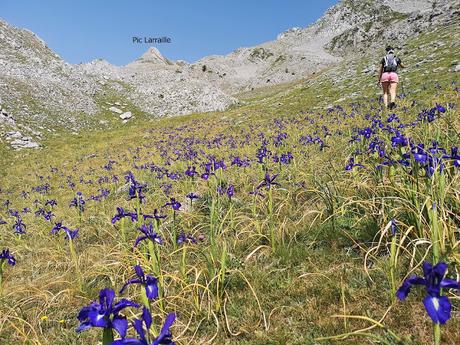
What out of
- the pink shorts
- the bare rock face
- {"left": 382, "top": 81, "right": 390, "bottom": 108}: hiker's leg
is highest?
the bare rock face

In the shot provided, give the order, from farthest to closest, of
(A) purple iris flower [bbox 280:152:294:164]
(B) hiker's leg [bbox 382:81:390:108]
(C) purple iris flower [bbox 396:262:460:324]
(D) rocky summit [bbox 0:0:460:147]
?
(D) rocky summit [bbox 0:0:460:147], (B) hiker's leg [bbox 382:81:390:108], (A) purple iris flower [bbox 280:152:294:164], (C) purple iris flower [bbox 396:262:460:324]

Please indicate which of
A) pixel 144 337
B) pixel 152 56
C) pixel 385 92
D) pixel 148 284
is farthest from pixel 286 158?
pixel 152 56

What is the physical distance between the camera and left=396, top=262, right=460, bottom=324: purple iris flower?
144 centimetres

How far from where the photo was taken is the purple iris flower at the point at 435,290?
1439 millimetres

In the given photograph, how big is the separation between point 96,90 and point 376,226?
152 feet

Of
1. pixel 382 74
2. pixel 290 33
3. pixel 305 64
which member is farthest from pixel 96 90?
pixel 290 33

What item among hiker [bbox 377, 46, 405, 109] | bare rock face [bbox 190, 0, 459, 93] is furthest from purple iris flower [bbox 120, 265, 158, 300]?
bare rock face [bbox 190, 0, 459, 93]

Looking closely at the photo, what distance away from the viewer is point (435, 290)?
4.88 ft

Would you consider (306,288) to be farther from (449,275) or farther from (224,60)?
(224,60)

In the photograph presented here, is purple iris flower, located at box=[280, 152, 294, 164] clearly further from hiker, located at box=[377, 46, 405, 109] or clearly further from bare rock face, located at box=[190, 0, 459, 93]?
bare rock face, located at box=[190, 0, 459, 93]

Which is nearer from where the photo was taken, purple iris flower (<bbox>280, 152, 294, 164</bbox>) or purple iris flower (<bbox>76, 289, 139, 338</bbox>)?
purple iris flower (<bbox>76, 289, 139, 338</bbox>)

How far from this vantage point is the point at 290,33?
119750mm

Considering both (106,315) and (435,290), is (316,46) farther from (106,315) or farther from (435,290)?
(106,315)

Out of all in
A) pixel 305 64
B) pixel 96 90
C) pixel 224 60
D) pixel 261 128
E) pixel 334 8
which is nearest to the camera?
pixel 261 128
